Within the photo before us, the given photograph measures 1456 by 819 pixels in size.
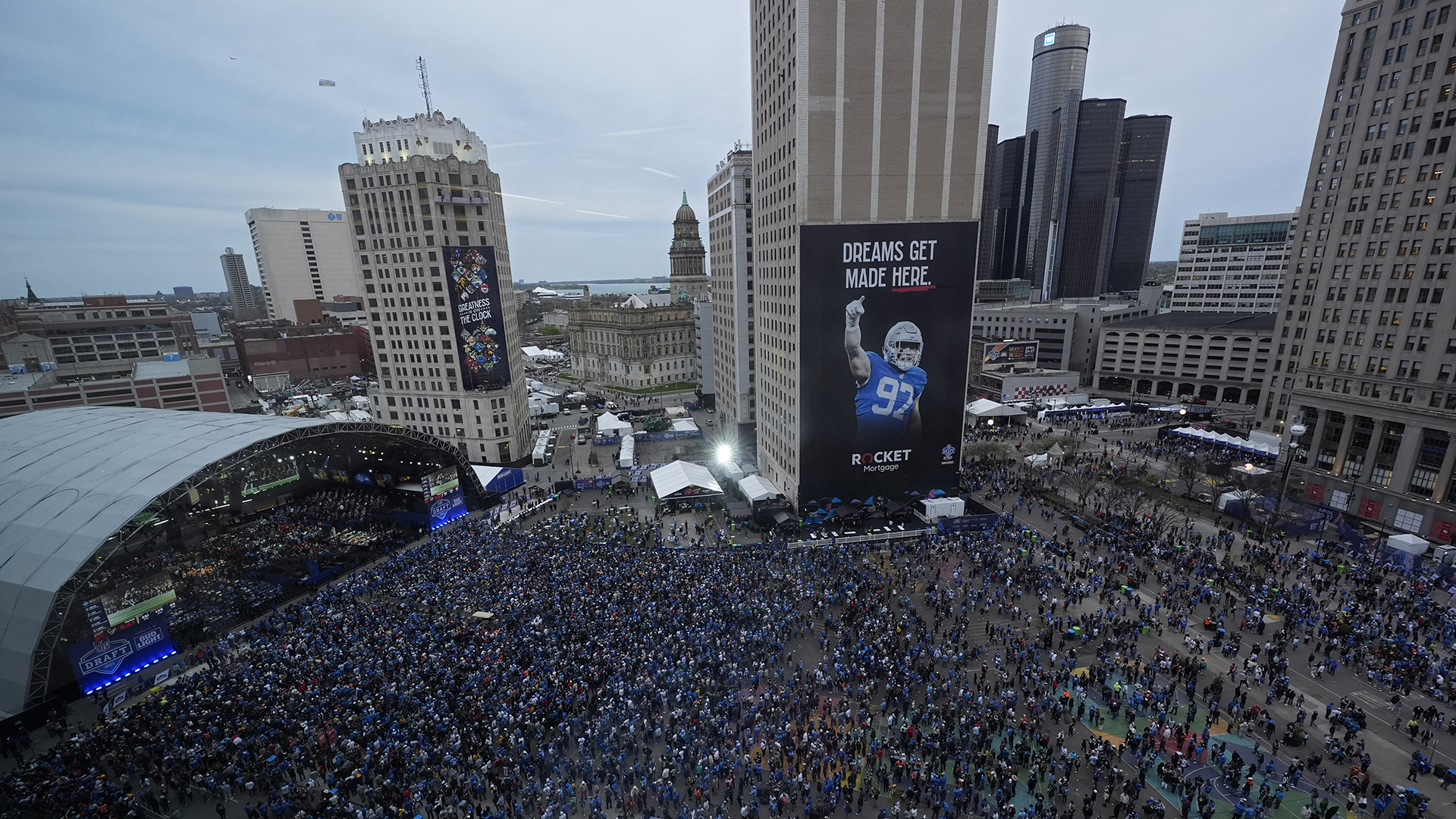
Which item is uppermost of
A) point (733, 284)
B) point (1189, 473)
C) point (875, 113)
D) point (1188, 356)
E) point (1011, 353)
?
point (875, 113)

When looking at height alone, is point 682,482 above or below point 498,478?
above

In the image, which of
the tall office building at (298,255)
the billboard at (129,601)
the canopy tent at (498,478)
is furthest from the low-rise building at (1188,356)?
the tall office building at (298,255)

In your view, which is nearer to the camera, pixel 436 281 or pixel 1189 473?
pixel 1189 473

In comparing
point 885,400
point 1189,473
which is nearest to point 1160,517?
point 1189,473

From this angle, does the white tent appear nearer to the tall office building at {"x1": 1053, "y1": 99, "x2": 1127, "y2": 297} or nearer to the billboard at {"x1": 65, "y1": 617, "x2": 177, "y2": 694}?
the billboard at {"x1": 65, "y1": 617, "x2": 177, "y2": 694}

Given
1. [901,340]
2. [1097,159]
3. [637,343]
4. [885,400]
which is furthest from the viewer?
[1097,159]

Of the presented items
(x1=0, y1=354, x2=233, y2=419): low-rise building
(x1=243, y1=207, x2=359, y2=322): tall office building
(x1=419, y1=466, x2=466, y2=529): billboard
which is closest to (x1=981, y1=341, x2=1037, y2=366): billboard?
(x1=419, y1=466, x2=466, y2=529): billboard

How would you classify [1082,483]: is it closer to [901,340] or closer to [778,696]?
[901,340]
